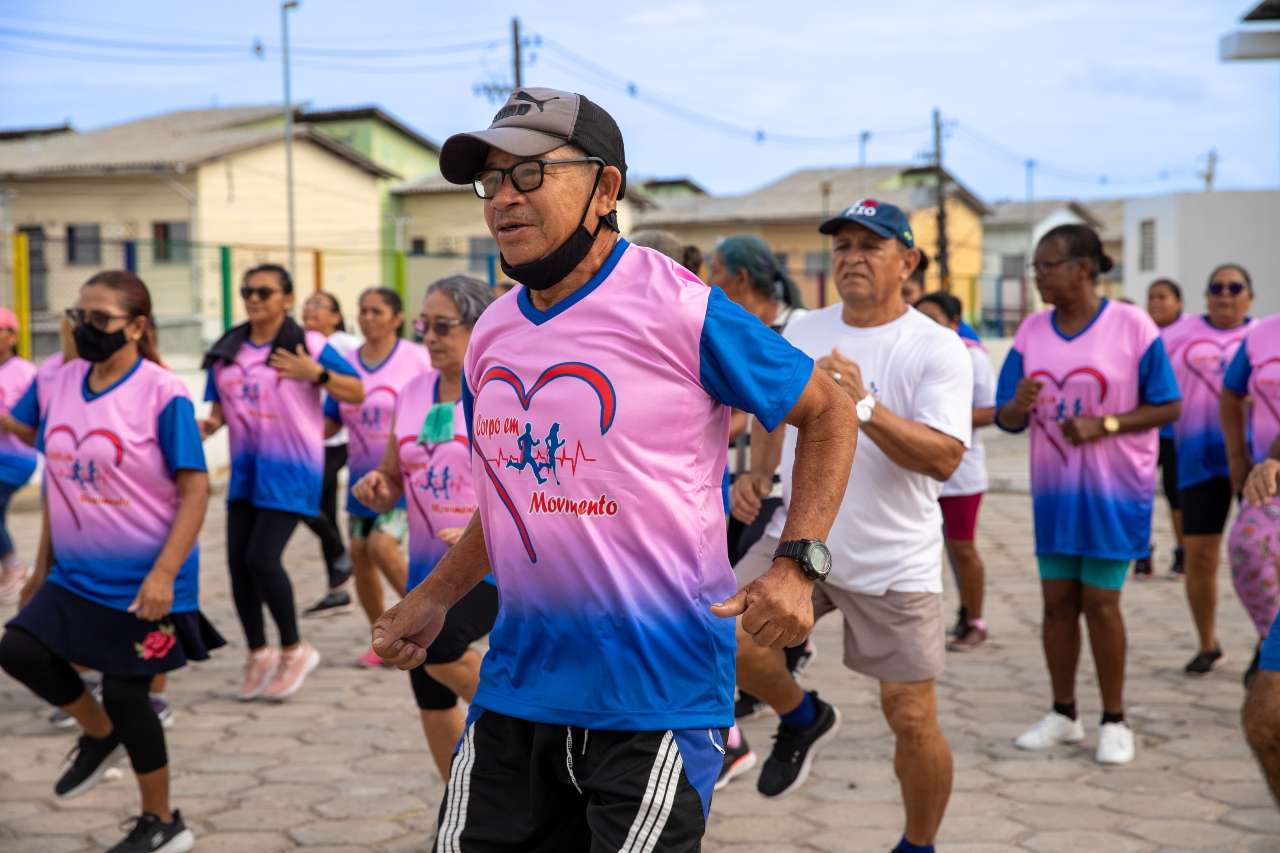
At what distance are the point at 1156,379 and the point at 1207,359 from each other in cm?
350

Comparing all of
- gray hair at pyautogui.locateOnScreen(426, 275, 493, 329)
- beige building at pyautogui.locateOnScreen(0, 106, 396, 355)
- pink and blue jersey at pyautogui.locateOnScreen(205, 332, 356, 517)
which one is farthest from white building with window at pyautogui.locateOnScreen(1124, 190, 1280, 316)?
gray hair at pyautogui.locateOnScreen(426, 275, 493, 329)

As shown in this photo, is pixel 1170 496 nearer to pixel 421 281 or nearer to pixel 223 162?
pixel 421 281

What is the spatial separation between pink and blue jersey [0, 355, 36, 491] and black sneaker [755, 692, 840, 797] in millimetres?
6391

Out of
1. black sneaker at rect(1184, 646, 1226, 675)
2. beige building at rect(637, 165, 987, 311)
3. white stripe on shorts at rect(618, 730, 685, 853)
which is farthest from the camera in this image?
beige building at rect(637, 165, 987, 311)

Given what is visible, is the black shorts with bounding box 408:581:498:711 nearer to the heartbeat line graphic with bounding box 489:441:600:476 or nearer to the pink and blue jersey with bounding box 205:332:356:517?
the heartbeat line graphic with bounding box 489:441:600:476

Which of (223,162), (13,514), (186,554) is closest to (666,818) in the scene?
(186,554)

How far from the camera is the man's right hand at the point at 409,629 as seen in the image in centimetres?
318

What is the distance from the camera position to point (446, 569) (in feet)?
10.9

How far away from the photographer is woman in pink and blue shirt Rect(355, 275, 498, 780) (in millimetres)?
5070

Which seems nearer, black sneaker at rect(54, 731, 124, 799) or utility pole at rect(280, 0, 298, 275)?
black sneaker at rect(54, 731, 124, 799)

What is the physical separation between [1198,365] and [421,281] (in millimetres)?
16279

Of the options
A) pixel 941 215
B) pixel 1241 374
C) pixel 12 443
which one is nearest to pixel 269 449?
pixel 12 443

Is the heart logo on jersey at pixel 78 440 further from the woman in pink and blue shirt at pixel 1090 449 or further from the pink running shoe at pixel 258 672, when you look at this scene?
the woman in pink and blue shirt at pixel 1090 449

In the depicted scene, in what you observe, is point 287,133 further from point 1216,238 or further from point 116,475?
point 116,475
